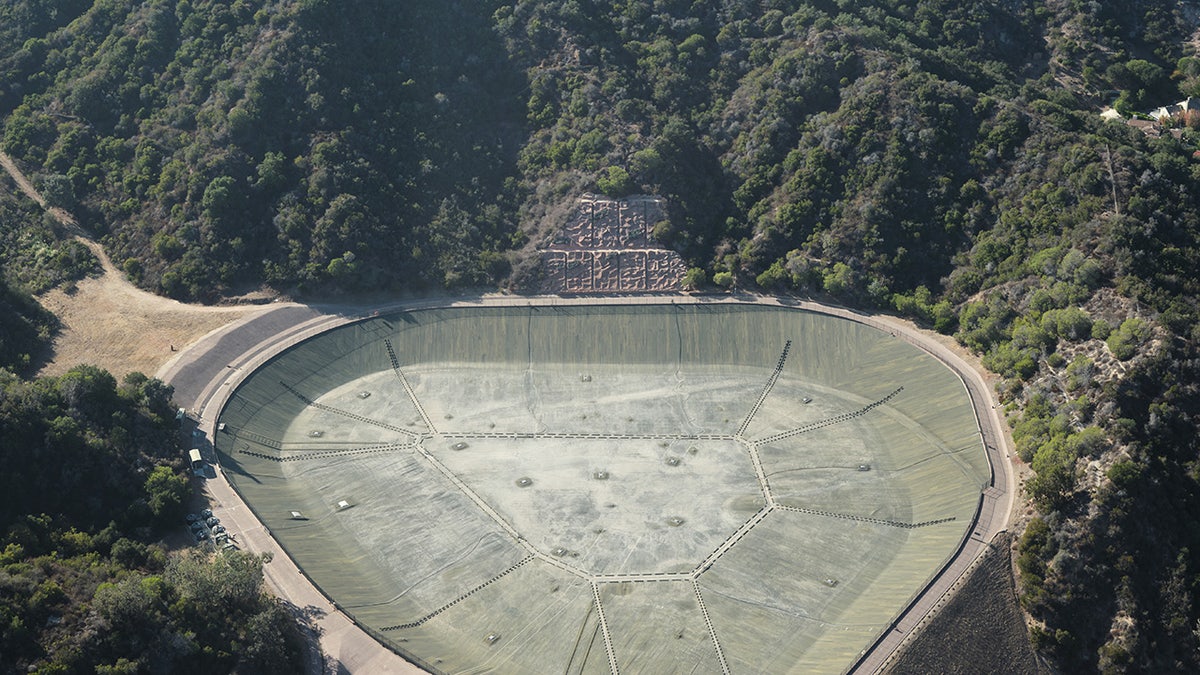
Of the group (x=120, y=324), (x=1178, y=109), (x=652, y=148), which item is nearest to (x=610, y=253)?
(x=652, y=148)

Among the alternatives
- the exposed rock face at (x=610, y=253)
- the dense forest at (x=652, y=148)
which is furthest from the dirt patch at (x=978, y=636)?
the exposed rock face at (x=610, y=253)

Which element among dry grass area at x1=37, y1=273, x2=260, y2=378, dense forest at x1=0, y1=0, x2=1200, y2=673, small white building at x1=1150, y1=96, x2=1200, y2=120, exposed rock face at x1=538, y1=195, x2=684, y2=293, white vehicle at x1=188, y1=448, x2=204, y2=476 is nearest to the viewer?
white vehicle at x1=188, y1=448, x2=204, y2=476

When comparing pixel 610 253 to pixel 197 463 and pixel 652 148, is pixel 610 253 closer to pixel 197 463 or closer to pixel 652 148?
pixel 652 148

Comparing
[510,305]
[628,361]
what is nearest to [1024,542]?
[628,361]

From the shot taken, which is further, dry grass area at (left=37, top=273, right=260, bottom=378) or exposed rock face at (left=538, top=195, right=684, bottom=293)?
exposed rock face at (left=538, top=195, right=684, bottom=293)

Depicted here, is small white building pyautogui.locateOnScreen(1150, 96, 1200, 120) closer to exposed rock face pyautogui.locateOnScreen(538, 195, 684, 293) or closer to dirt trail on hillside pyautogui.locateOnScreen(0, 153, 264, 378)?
exposed rock face pyautogui.locateOnScreen(538, 195, 684, 293)

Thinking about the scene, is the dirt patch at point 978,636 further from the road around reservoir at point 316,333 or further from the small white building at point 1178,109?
the small white building at point 1178,109

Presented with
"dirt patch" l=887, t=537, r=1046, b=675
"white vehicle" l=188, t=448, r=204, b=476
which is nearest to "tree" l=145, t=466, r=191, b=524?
"white vehicle" l=188, t=448, r=204, b=476
